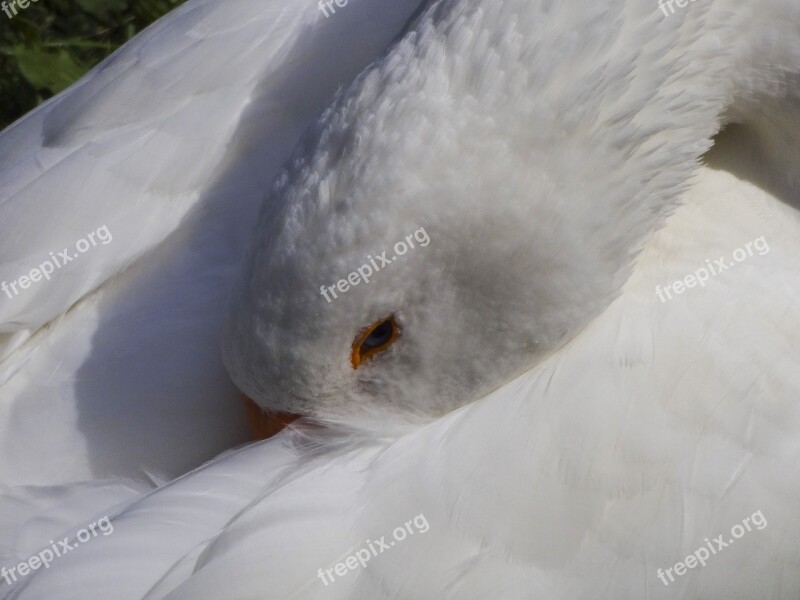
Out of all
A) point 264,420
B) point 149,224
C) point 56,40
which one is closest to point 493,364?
point 264,420

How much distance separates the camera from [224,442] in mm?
2879

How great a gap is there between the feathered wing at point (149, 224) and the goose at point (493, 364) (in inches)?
9.2

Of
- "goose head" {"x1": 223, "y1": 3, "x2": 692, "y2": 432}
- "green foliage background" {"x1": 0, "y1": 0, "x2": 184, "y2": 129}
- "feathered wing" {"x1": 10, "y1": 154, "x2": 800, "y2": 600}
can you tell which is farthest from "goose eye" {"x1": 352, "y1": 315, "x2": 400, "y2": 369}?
"green foliage background" {"x1": 0, "y1": 0, "x2": 184, "y2": 129}

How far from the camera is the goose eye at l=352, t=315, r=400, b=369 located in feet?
8.25

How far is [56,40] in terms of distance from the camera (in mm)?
5203

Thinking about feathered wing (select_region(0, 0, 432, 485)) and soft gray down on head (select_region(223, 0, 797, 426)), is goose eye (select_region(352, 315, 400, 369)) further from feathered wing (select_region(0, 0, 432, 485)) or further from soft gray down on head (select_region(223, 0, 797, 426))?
feathered wing (select_region(0, 0, 432, 485))

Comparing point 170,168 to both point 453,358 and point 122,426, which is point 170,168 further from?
point 453,358

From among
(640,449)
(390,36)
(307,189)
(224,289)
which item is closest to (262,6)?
(390,36)

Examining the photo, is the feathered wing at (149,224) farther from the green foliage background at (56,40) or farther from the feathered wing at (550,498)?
the green foliage background at (56,40)

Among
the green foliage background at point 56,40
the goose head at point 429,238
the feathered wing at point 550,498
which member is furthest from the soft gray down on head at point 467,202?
the green foliage background at point 56,40

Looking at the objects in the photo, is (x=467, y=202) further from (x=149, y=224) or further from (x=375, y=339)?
(x=149, y=224)

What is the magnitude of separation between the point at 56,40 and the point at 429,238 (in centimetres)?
340

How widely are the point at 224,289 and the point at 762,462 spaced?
136 centimetres

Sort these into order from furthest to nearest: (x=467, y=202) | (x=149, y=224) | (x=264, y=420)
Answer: (x=149, y=224)
(x=264, y=420)
(x=467, y=202)
